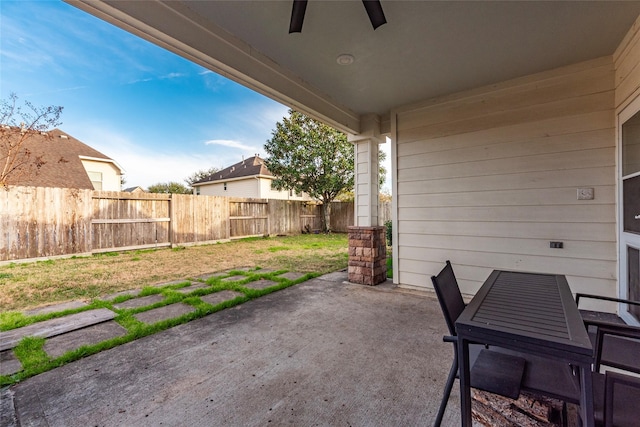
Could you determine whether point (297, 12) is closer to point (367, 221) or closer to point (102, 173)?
point (367, 221)

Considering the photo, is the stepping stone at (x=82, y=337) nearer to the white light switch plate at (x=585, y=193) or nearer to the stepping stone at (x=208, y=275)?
the stepping stone at (x=208, y=275)

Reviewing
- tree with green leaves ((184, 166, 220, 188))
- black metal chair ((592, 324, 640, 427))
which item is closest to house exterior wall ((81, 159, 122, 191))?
black metal chair ((592, 324, 640, 427))

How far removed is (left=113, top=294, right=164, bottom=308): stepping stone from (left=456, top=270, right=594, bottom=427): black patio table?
3.40 metres

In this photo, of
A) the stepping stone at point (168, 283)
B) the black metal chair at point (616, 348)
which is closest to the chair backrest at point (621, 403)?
the black metal chair at point (616, 348)

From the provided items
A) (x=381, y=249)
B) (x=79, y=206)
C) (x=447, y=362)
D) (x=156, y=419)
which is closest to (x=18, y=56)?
(x=79, y=206)

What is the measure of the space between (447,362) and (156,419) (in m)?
1.88

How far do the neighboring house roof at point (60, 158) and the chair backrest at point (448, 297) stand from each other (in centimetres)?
1016

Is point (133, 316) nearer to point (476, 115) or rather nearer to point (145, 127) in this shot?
point (476, 115)

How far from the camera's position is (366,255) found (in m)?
4.17

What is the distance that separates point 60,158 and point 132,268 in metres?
6.54

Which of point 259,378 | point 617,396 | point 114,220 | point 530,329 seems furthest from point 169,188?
point 617,396

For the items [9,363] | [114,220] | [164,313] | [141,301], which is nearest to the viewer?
[9,363]

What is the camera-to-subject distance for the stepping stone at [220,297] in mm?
3346

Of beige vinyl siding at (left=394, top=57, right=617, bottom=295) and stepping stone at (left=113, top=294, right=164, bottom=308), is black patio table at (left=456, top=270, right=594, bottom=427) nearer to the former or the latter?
beige vinyl siding at (left=394, top=57, right=617, bottom=295)
